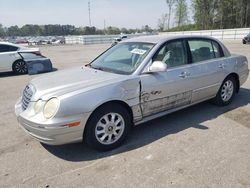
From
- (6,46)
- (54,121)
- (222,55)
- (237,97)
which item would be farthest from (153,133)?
(6,46)

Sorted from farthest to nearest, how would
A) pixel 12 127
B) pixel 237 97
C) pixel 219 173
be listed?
→ pixel 237 97
pixel 12 127
pixel 219 173

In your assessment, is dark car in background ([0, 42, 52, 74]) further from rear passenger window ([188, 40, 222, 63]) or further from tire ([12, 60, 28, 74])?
rear passenger window ([188, 40, 222, 63])

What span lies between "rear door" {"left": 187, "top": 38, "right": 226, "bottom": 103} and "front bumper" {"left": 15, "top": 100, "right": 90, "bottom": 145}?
89.6 inches

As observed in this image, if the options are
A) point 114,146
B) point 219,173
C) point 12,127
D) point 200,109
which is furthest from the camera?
point 200,109

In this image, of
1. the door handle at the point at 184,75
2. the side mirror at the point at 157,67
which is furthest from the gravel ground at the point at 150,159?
the side mirror at the point at 157,67

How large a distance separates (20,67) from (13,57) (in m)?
0.49

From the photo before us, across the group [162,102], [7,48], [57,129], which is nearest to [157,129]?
[162,102]

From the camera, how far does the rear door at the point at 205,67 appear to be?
4832 mm

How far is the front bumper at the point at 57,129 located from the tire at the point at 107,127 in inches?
5.4

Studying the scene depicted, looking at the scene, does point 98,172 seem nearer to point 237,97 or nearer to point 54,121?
point 54,121

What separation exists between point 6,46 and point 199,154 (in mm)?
10107

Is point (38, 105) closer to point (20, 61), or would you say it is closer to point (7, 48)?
point (20, 61)

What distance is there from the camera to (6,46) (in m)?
11.2

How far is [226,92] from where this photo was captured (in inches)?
222
